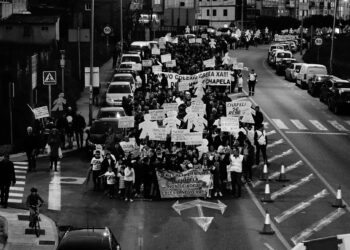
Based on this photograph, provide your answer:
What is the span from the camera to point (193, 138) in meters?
26.3

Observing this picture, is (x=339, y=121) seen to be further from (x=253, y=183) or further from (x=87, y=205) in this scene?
(x=87, y=205)

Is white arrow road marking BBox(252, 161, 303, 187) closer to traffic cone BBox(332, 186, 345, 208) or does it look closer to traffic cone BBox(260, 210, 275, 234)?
traffic cone BBox(332, 186, 345, 208)

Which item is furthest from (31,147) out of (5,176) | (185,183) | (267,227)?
(267,227)

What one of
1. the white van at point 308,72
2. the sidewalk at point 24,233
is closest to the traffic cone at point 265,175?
the sidewalk at point 24,233

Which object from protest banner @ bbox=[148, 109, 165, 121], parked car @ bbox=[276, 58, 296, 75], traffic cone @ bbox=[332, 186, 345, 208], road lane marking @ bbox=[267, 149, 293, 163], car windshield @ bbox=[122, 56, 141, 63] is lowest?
parked car @ bbox=[276, 58, 296, 75]

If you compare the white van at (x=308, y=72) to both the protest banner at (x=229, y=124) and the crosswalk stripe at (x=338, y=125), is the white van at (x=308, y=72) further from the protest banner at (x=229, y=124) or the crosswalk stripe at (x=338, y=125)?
the protest banner at (x=229, y=124)

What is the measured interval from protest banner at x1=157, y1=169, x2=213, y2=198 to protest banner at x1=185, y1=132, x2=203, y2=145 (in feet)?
6.31

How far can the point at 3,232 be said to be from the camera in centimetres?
1964

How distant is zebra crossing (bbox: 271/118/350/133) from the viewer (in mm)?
38188

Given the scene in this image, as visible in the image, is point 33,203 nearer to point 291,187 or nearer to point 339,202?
point 339,202

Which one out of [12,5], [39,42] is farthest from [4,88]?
[12,5]

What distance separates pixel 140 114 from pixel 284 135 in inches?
279

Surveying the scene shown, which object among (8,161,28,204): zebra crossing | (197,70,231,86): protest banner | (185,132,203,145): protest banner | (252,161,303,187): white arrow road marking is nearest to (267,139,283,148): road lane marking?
(252,161,303,187): white arrow road marking

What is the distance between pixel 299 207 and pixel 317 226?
2311mm
